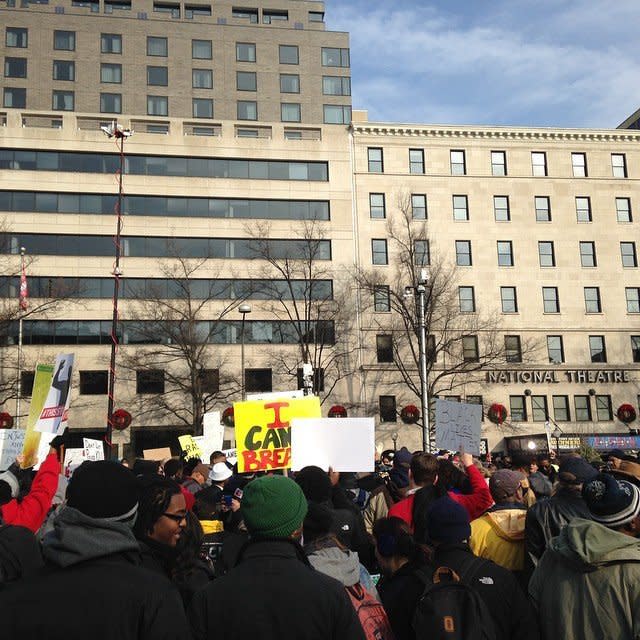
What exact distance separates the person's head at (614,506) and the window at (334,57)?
2469 inches

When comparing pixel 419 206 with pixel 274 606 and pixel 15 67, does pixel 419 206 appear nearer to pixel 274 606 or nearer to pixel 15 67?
pixel 15 67

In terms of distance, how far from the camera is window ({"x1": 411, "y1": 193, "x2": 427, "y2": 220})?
165 ft

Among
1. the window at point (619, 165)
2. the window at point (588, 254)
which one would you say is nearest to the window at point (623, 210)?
the window at point (619, 165)

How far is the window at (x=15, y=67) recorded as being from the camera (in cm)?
5778

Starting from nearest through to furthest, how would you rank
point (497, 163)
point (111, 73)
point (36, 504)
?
point (36, 504), point (497, 163), point (111, 73)

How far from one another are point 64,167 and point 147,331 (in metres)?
12.4

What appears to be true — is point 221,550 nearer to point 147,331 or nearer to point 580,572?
point 580,572

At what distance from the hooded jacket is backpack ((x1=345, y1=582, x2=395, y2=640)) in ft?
2.80

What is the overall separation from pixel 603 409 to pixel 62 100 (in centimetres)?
4647

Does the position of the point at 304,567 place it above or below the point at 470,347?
below

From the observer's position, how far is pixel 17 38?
58594mm

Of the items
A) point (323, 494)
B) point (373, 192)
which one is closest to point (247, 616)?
point (323, 494)

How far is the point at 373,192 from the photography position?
50.4 metres

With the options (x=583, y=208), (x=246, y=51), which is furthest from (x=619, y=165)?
(x=246, y=51)
